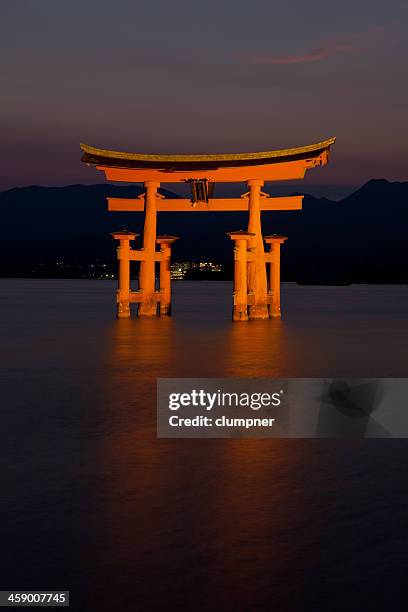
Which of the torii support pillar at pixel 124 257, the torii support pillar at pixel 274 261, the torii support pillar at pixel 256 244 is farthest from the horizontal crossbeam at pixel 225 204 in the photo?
the torii support pillar at pixel 124 257

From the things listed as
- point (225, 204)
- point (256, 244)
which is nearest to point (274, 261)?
point (256, 244)

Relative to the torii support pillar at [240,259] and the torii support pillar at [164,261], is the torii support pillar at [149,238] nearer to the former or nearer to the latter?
the torii support pillar at [164,261]

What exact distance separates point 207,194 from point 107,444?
73.9 ft

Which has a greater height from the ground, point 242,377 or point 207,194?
point 207,194

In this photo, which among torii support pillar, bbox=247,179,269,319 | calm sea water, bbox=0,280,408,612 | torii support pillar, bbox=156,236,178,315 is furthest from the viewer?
torii support pillar, bbox=156,236,178,315

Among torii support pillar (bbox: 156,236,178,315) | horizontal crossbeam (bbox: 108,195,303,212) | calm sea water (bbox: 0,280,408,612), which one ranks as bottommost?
torii support pillar (bbox: 156,236,178,315)

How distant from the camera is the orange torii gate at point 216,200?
28984 mm

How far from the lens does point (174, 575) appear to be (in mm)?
5004

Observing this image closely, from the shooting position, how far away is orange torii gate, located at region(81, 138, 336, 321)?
95.1ft

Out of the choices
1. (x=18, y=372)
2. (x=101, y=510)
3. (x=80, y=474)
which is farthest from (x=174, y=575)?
(x=18, y=372)

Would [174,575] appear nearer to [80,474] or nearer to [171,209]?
[80,474]

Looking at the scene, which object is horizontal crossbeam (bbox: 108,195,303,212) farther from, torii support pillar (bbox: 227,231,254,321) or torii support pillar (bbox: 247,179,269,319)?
torii support pillar (bbox: 227,231,254,321)

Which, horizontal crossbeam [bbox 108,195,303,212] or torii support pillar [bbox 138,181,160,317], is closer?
horizontal crossbeam [bbox 108,195,303,212]

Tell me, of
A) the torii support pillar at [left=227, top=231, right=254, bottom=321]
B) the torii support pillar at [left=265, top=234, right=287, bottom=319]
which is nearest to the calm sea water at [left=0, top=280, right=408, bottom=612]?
the torii support pillar at [left=227, top=231, right=254, bottom=321]
